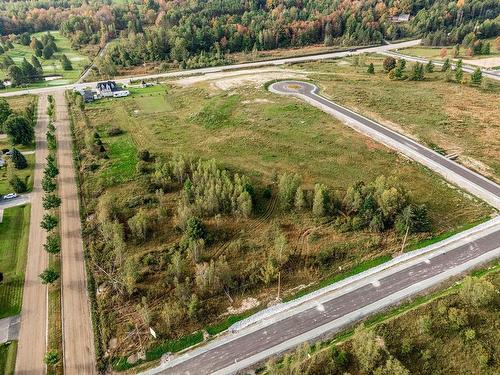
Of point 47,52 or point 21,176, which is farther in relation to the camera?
point 47,52

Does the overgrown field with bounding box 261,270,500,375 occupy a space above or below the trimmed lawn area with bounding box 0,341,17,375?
below

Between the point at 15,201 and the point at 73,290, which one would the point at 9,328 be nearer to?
the point at 73,290

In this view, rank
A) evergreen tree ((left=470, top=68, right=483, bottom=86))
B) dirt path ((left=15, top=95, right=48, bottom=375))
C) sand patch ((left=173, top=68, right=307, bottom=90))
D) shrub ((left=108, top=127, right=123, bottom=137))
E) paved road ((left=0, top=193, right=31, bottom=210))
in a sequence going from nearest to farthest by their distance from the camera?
dirt path ((left=15, top=95, right=48, bottom=375)) < paved road ((left=0, top=193, right=31, bottom=210)) < shrub ((left=108, top=127, right=123, bottom=137)) < evergreen tree ((left=470, top=68, right=483, bottom=86)) < sand patch ((left=173, top=68, right=307, bottom=90))

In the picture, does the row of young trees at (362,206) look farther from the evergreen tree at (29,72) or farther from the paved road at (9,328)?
the evergreen tree at (29,72)

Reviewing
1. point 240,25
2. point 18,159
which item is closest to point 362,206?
point 18,159

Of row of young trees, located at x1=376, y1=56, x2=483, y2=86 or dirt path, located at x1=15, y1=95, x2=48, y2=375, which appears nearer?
dirt path, located at x1=15, y1=95, x2=48, y2=375

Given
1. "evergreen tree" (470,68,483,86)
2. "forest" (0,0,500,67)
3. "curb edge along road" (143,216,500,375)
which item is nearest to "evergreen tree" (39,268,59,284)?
"curb edge along road" (143,216,500,375)

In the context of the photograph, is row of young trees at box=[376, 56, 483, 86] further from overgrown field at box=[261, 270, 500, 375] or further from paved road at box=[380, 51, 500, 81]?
overgrown field at box=[261, 270, 500, 375]

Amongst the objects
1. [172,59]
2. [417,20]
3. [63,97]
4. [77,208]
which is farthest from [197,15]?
[77,208]
